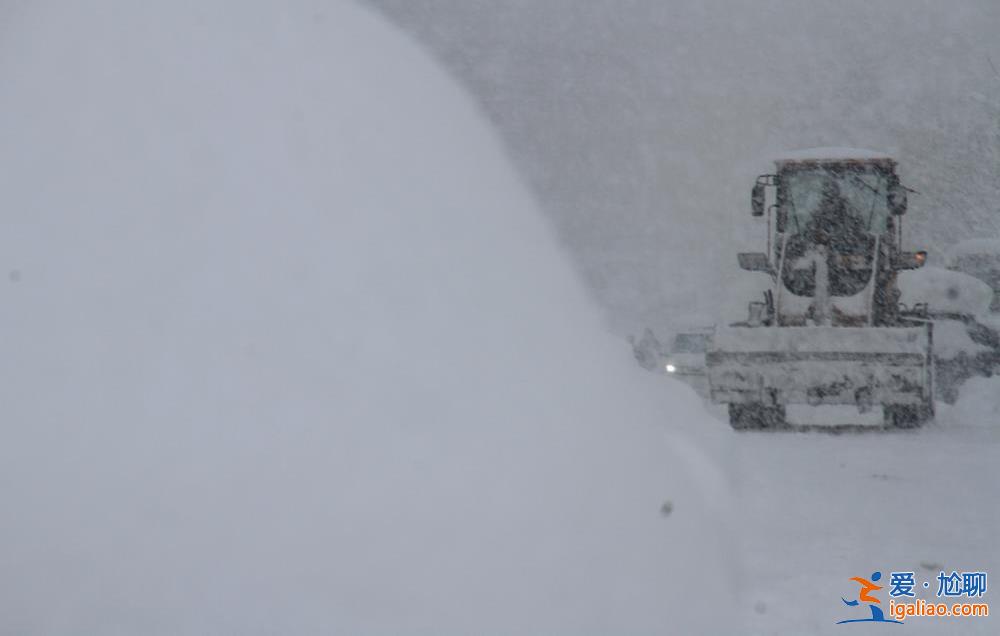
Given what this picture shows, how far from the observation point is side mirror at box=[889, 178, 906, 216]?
1303 cm

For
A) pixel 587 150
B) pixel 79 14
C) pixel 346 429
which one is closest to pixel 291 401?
pixel 346 429

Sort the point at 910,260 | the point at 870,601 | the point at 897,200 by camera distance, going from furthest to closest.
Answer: the point at 910,260
the point at 897,200
the point at 870,601

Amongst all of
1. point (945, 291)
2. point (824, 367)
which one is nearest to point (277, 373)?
point (824, 367)

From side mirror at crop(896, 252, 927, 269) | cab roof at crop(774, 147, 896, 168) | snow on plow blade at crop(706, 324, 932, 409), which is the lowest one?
snow on plow blade at crop(706, 324, 932, 409)

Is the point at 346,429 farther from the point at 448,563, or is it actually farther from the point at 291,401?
the point at 448,563

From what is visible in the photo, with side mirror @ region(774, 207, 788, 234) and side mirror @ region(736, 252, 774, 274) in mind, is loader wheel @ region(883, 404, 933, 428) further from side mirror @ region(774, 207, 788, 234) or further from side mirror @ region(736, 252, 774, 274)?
side mirror @ region(774, 207, 788, 234)

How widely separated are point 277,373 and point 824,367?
9.38 m

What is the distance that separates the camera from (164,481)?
3168 mm

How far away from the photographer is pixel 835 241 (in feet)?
44.9

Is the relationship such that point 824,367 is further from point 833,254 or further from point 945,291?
point 945,291

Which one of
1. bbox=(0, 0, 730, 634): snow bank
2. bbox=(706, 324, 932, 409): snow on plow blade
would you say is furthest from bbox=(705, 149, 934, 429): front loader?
bbox=(0, 0, 730, 634): snow bank

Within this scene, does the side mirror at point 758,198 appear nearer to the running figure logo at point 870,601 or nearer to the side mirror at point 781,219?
the side mirror at point 781,219

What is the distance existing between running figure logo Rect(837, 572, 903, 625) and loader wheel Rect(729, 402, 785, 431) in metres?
6.91

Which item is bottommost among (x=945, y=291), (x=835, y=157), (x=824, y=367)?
(x=824, y=367)
